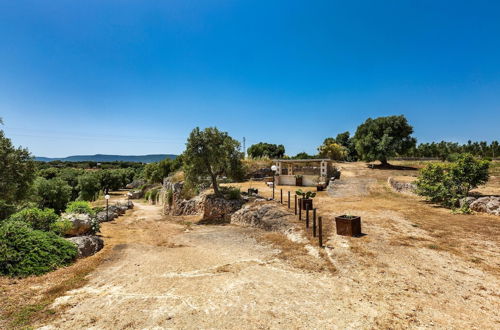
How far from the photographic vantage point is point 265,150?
7325 cm

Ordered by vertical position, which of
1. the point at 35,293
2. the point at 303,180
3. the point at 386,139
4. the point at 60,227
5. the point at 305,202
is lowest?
the point at 35,293

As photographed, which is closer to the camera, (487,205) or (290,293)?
(290,293)

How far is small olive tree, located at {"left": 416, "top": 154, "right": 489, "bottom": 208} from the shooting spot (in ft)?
47.3

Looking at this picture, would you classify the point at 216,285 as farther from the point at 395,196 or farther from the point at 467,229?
the point at 395,196

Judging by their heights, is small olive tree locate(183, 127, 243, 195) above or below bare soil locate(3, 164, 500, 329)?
above

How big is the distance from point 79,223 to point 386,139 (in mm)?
38888


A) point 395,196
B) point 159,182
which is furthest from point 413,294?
point 159,182

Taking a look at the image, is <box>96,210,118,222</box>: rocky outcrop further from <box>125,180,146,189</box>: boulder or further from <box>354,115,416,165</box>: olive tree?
<box>125,180,146,189</box>: boulder

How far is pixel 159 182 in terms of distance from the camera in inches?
2324

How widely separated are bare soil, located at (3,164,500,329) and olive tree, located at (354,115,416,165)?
27.6 metres

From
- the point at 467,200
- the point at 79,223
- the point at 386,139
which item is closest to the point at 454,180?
the point at 467,200

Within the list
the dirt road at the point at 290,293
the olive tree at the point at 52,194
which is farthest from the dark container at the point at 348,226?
the olive tree at the point at 52,194

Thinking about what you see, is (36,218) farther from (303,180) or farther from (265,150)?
(265,150)

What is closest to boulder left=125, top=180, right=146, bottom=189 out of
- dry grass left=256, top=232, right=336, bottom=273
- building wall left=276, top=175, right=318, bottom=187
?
building wall left=276, top=175, right=318, bottom=187
